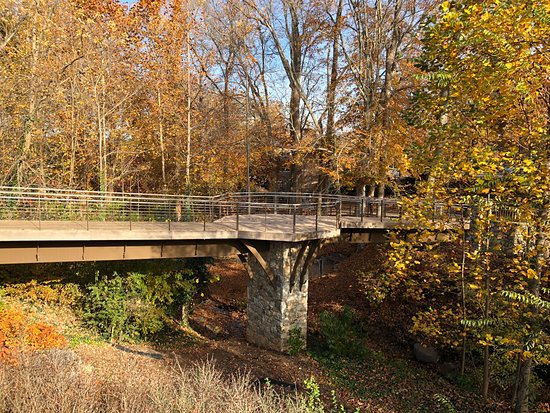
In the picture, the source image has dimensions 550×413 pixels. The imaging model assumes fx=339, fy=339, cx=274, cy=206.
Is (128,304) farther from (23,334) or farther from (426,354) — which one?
(426,354)

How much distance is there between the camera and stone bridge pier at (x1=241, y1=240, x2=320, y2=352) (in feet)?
40.1

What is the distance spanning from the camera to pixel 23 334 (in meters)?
9.29

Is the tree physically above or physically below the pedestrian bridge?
above

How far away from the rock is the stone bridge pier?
14.7ft

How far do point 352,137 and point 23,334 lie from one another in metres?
17.7

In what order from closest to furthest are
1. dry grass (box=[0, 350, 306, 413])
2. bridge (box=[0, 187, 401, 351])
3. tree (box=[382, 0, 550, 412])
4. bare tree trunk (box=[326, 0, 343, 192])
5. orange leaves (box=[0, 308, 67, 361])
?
dry grass (box=[0, 350, 306, 413]), tree (box=[382, 0, 550, 412]), orange leaves (box=[0, 308, 67, 361]), bridge (box=[0, 187, 401, 351]), bare tree trunk (box=[326, 0, 343, 192])

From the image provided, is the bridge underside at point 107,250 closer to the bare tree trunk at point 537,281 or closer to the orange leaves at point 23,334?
the orange leaves at point 23,334

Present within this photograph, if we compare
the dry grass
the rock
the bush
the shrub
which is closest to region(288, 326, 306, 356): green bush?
the rock

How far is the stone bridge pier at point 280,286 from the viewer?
40.1 feet

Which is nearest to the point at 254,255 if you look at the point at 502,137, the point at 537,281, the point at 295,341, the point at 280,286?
the point at 280,286

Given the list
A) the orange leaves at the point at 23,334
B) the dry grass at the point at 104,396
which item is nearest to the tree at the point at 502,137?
the dry grass at the point at 104,396

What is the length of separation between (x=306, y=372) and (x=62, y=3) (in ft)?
64.7

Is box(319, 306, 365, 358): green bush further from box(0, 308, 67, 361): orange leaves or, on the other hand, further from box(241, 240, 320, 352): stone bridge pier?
box(0, 308, 67, 361): orange leaves

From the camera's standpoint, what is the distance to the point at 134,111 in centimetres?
2184
